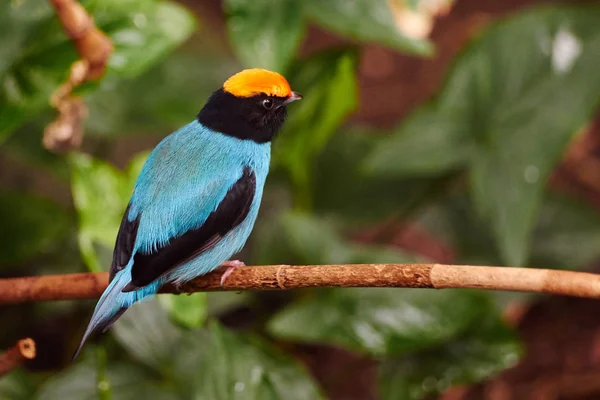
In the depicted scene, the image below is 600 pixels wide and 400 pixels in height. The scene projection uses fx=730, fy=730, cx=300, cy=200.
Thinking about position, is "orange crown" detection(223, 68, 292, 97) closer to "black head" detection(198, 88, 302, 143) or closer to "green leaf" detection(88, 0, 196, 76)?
"black head" detection(198, 88, 302, 143)

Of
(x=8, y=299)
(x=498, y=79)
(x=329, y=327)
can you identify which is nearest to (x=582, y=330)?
(x=498, y=79)

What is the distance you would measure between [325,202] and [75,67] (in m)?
1.60

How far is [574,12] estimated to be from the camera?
10.9 feet

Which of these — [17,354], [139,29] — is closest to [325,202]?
[139,29]

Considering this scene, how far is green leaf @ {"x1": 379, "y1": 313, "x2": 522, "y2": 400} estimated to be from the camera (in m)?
2.84

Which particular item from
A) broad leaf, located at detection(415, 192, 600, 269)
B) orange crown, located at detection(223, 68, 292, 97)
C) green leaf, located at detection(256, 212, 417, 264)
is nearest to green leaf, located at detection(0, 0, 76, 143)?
orange crown, located at detection(223, 68, 292, 97)

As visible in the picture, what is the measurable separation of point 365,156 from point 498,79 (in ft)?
2.58

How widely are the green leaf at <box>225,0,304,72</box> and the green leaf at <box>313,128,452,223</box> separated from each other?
41.1 inches

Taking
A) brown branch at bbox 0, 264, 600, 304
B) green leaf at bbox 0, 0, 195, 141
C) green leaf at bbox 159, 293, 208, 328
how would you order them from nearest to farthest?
brown branch at bbox 0, 264, 600, 304, green leaf at bbox 159, 293, 208, 328, green leaf at bbox 0, 0, 195, 141

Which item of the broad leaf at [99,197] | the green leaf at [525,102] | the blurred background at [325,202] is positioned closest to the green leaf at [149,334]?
the blurred background at [325,202]

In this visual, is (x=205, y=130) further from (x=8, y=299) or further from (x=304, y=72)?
(x=304, y=72)

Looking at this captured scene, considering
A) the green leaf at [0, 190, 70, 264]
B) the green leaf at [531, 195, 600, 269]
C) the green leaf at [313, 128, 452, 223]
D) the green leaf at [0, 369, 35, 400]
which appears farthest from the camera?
the green leaf at [313, 128, 452, 223]

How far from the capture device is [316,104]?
294 centimetres

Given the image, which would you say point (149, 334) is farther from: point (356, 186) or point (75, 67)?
point (356, 186)
